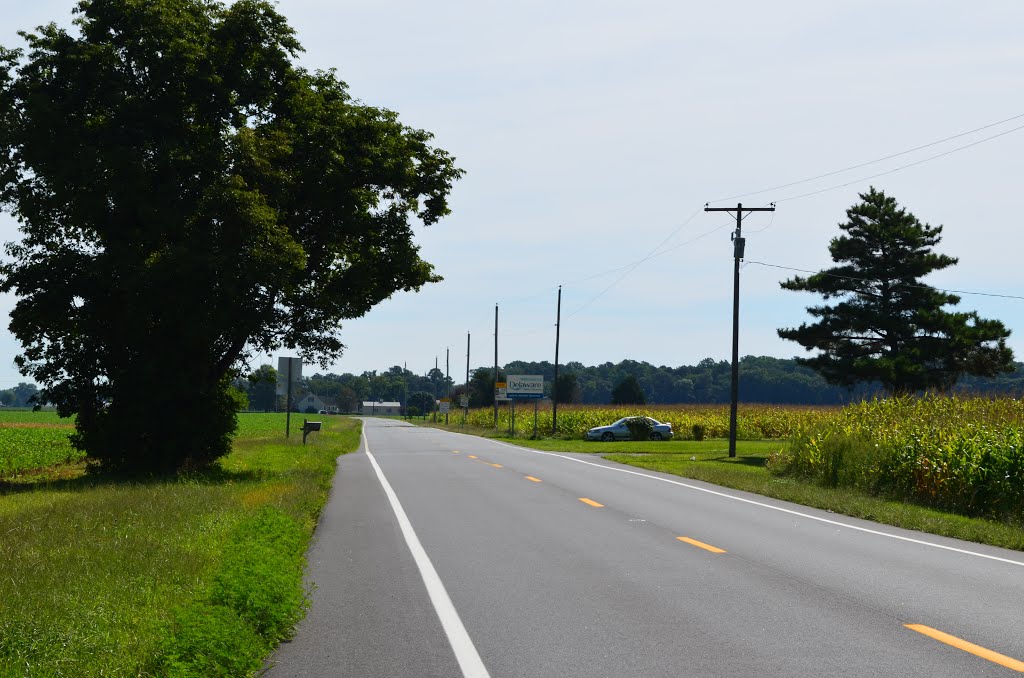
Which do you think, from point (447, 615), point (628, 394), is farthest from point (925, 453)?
point (628, 394)

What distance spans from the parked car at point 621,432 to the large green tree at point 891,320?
1305cm

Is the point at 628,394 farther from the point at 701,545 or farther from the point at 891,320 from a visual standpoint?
the point at 701,545

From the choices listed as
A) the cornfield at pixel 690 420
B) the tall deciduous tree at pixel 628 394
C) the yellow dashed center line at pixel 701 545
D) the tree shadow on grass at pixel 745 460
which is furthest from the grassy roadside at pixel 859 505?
the tall deciduous tree at pixel 628 394

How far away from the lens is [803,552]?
12.2 meters

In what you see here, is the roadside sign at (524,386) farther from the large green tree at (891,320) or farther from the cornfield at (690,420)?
the large green tree at (891,320)

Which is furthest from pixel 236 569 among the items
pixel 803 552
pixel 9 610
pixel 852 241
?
pixel 852 241

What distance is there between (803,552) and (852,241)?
38.7m

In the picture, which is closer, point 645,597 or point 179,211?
point 645,597

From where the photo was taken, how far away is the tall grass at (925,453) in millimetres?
17609

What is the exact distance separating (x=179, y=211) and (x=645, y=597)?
14.8m

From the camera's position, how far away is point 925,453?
65.5 ft

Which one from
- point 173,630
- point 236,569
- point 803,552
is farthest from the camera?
point 803,552

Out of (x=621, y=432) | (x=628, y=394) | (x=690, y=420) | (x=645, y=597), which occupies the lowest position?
(x=645, y=597)

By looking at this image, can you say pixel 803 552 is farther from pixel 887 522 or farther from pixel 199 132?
pixel 199 132
